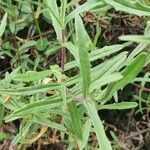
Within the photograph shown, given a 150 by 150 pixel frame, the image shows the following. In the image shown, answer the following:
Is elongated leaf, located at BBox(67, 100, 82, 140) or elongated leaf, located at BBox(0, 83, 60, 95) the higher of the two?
elongated leaf, located at BBox(0, 83, 60, 95)

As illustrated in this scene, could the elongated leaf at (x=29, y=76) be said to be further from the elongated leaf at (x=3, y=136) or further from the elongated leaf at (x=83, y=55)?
the elongated leaf at (x=3, y=136)

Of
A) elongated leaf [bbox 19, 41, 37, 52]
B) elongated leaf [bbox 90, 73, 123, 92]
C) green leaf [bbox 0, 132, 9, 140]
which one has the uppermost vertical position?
elongated leaf [bbox 90, 73, 123, 92]

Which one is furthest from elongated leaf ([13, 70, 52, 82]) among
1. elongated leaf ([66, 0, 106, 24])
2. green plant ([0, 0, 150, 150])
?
elongated leaf ([66, 0, 106, 24])

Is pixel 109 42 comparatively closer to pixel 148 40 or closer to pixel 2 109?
pixel 2 109

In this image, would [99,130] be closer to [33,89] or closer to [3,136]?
[33,89]

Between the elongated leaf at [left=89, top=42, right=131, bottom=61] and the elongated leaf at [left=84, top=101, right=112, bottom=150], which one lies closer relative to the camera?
the elongated leaf at [left=84, top=101, right=112, bottom=150]

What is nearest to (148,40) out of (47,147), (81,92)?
(81,92)

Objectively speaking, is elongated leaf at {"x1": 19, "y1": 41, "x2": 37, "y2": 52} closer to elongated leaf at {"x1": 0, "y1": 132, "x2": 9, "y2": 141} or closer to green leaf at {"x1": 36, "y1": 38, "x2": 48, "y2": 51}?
green leaf at {"x1": 36, "y1": 38, "x2": 48, "y2": 51}

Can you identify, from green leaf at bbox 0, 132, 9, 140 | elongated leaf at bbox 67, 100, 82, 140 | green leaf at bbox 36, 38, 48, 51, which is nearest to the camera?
elongated leaf at bbox 67, 100, 82, 140

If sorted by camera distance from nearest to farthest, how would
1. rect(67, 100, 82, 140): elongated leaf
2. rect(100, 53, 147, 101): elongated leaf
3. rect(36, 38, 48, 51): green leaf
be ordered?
rect(100, 53, 147, 101): elongated leaf < rect(67, 100, 82, 140): elongated leaf < rect(36, 38, 48, 51): green leaf

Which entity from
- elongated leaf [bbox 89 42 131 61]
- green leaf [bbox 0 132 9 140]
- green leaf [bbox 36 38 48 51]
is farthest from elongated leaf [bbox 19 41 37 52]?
elongated leaf [bbox 89 42 131 61]
